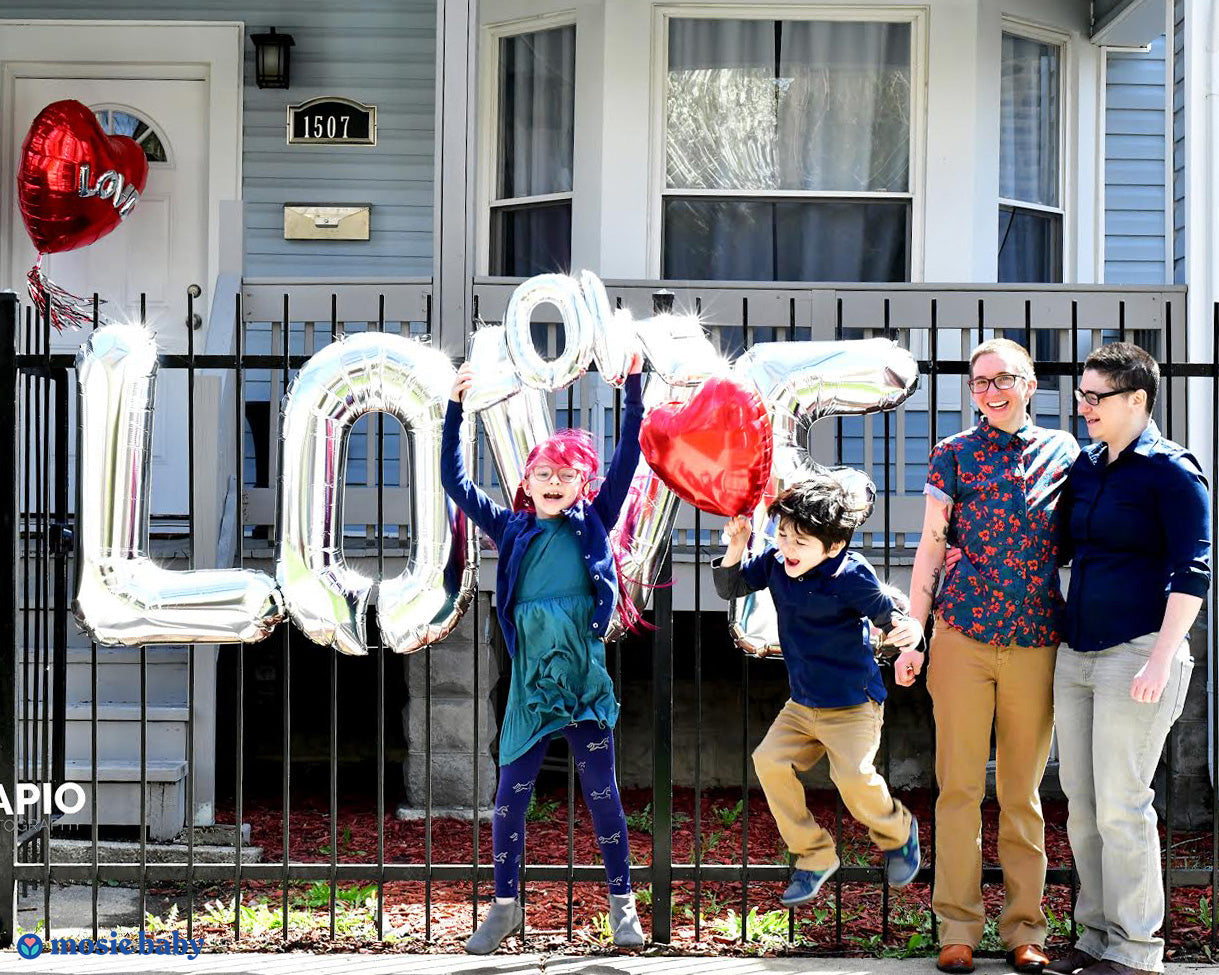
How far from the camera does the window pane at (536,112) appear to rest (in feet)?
26.3

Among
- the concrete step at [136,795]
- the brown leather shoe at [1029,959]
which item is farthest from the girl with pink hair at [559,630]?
the concrete step at [136,795]

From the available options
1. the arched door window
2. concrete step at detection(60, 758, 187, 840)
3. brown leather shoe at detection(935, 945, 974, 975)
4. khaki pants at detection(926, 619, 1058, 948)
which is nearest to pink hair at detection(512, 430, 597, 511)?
khaki pants at detection(926, 619, 1058, 948)

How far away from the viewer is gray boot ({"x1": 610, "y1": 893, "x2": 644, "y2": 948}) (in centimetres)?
430

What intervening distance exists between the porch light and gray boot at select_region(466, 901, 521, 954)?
5457 millimetres

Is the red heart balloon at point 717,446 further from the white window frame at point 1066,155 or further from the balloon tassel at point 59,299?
the white window frame at point 1066,155

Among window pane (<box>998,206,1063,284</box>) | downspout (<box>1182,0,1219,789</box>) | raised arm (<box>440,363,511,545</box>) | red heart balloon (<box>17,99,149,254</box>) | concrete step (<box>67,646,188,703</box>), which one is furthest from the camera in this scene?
window pane (<box>998,206,1063,284</box>)

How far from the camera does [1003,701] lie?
4281 millimetres

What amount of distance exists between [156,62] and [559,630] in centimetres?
549

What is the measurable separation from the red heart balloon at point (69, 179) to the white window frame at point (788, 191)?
2879mm

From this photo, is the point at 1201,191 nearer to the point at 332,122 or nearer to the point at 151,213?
the point at 332,122

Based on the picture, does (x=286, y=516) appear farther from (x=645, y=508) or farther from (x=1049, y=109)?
(x=1049, y=109)

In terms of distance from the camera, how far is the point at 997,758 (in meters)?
4.30

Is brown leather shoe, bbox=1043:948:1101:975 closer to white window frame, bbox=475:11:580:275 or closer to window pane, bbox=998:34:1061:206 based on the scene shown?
window pane, bbox=998:34:1061:206

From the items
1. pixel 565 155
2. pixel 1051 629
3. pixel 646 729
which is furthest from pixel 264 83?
pixel 1051 629
